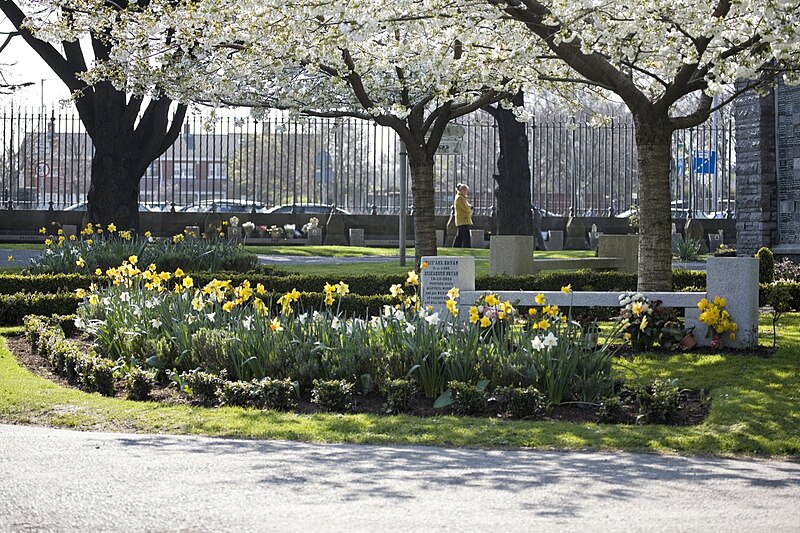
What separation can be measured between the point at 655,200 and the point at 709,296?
151 centimetres

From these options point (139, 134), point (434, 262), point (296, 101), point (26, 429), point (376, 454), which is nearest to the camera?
point (376, 454)

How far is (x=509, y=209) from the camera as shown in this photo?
25.6 meters

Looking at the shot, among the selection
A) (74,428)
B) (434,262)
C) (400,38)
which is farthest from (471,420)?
(400,38)

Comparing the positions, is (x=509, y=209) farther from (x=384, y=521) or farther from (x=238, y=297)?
(x=384, y=521)

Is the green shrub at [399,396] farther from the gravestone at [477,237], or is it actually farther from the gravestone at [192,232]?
the gravestone at [477,237]

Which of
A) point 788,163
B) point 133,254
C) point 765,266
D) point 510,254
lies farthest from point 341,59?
point 788,163

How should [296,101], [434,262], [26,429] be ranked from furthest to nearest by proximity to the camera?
[296,101]
[434,262]
[26,429]

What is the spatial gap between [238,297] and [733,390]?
176 inches

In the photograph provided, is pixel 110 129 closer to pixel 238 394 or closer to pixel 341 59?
pixel 341 59

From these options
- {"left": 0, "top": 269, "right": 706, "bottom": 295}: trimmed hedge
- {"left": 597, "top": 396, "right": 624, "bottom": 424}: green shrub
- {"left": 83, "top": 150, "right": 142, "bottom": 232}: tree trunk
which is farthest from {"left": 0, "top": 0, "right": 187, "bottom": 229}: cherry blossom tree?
{"left": 597, "top": 396, "right": 624, "bottom": 424}: green shrub

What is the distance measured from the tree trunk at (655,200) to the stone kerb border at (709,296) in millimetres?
861

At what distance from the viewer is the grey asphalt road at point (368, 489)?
18.2 feet

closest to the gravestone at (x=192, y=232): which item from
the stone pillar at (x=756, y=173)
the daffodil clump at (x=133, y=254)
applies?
the daffodil clump at (x=133, y=254)

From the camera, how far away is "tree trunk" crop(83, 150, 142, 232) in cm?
2366
